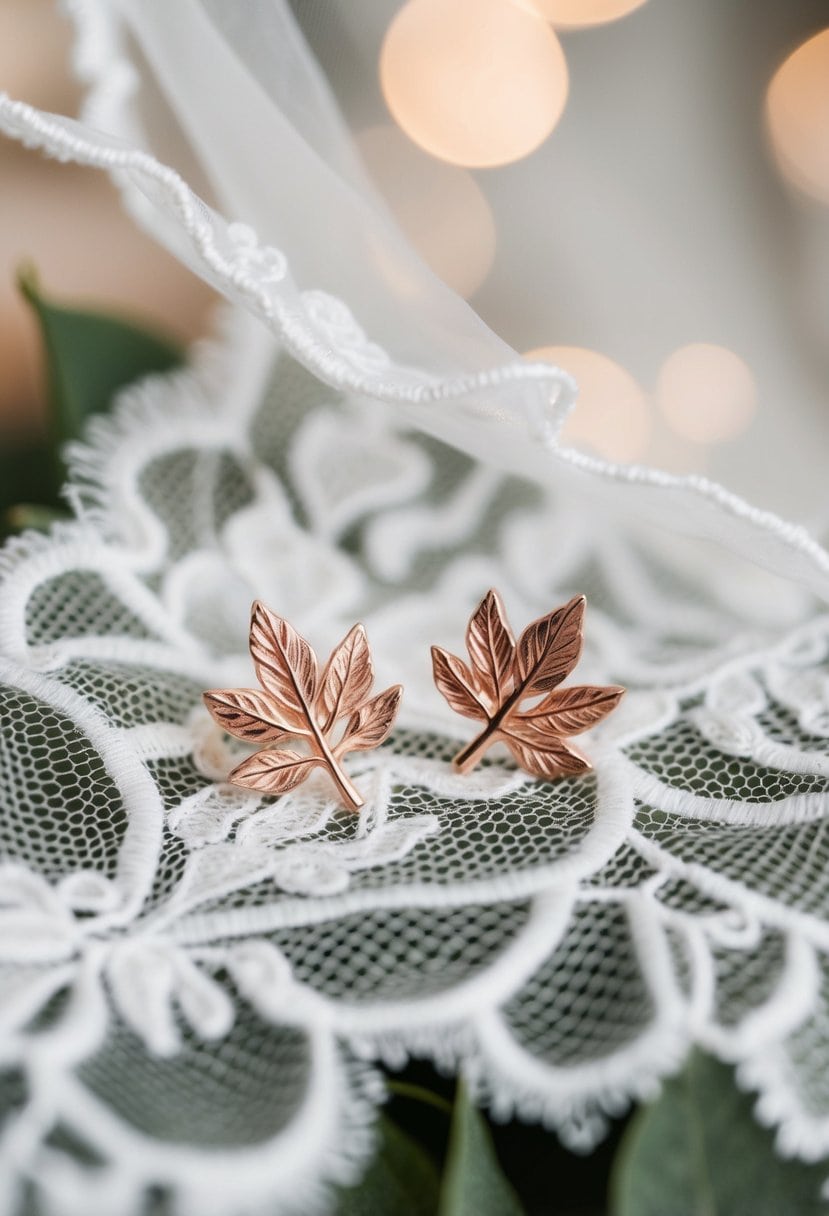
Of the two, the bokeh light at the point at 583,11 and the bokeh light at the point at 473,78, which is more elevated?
the bokeh light at the point at 583,11

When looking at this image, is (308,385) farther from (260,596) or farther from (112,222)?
(112,222)

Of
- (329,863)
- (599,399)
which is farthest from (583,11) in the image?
(329,863)

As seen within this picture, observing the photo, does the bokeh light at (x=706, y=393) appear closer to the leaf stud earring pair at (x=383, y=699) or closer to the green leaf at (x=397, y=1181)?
the leaf stud earring pair at (x=383, y=699)

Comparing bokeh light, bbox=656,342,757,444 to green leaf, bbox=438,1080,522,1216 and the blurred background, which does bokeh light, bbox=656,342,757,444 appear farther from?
green leaf, bbox=438,1080,522,1216

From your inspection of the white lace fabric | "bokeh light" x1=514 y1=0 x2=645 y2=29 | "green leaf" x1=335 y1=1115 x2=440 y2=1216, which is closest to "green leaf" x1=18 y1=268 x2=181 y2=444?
the white lace fabric

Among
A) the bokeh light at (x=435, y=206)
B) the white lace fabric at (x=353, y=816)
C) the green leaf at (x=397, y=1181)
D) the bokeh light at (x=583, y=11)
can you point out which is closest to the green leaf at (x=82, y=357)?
the white lace fabric at (x=353, y=816)

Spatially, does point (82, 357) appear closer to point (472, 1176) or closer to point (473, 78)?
point (473, 78)
